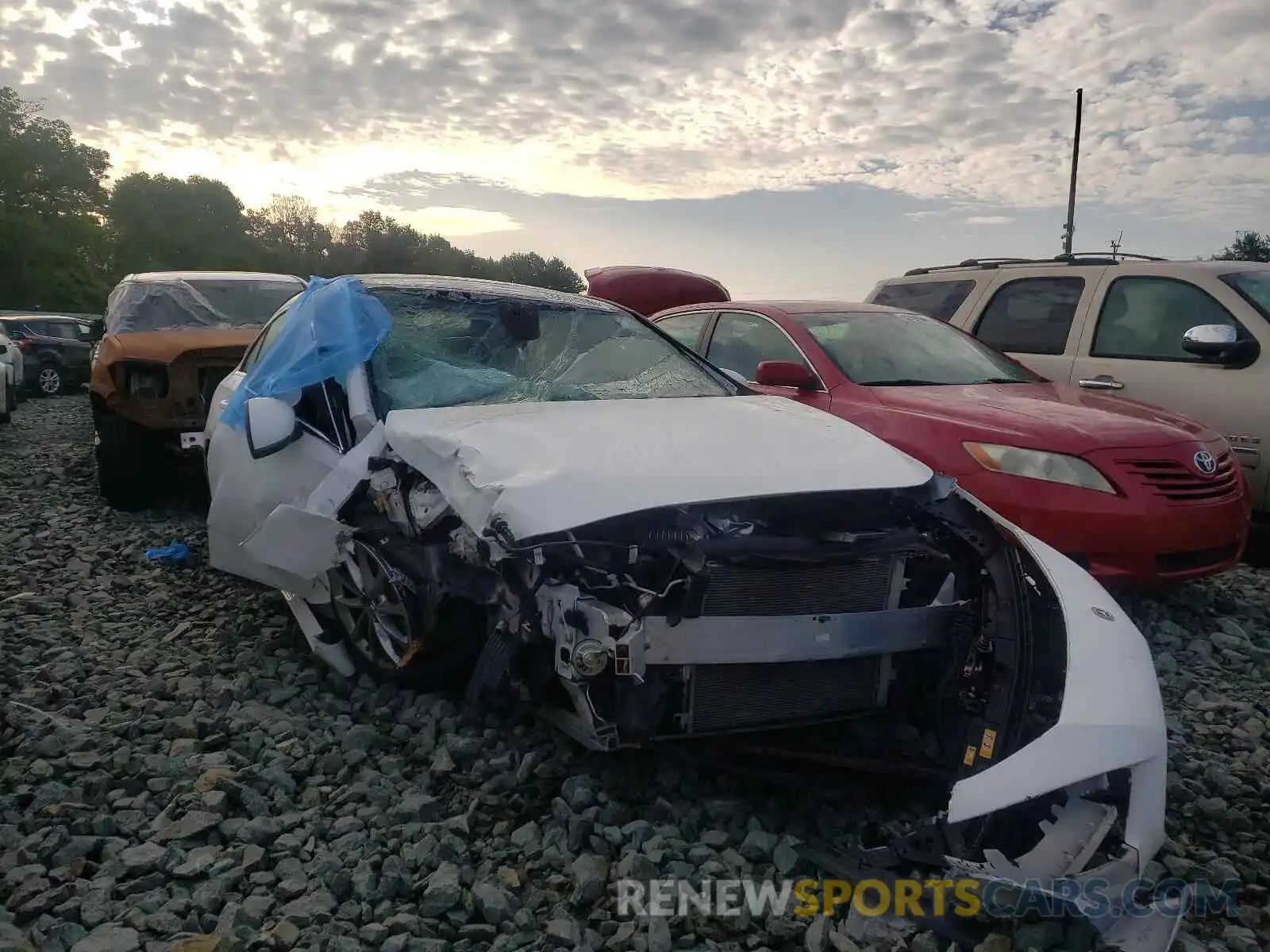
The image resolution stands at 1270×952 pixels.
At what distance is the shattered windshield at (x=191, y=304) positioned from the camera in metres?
6.98

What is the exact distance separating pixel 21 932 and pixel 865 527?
2365 millimetres

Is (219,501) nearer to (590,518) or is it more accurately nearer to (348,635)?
(348,635)

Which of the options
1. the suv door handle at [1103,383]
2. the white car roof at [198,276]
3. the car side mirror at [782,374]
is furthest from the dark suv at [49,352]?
the suv door handle at [1103,383]

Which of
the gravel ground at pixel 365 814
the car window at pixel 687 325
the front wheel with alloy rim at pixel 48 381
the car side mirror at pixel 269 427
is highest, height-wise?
the car window at pixel 687 325

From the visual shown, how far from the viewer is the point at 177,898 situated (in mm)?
2295

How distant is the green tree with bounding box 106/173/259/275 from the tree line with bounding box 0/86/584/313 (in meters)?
0.06

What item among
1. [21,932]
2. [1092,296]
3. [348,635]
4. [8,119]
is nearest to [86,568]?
[348,635]

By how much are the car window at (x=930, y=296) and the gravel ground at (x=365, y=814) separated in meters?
3.33

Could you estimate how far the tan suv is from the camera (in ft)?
17.7

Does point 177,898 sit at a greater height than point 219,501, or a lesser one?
lesser

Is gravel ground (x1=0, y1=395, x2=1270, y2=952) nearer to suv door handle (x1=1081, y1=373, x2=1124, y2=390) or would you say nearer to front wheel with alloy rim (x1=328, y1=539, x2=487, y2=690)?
front wheel with alloy rim (x1=328, y1=539, x2=487, y2=690)

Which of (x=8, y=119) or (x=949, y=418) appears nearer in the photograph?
(x=949, y=418)

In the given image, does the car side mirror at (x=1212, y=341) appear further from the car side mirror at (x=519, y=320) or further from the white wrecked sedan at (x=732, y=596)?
the car side mirror at (x=519, y=320)

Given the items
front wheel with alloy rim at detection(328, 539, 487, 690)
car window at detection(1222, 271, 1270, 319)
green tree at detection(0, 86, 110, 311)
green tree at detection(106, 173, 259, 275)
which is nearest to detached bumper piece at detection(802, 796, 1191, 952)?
→ front wheel with alloy rim at detection(328, 539, 487, 690)
